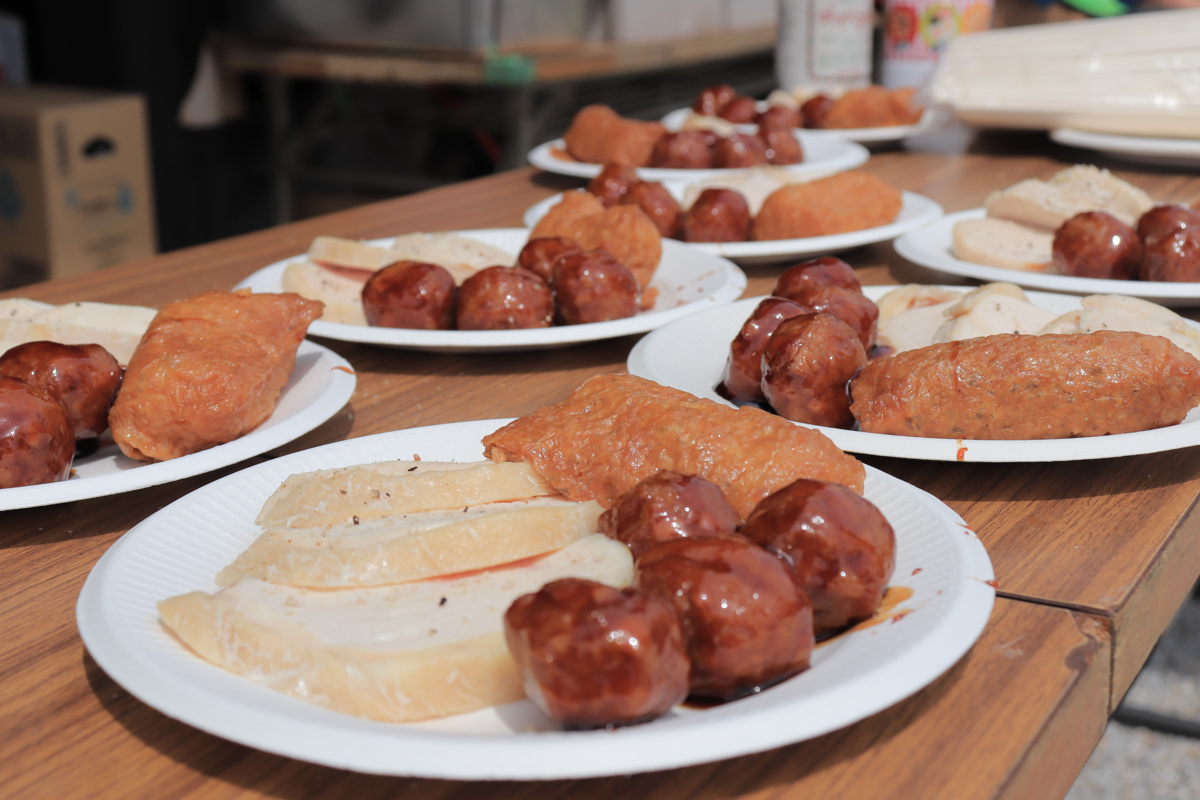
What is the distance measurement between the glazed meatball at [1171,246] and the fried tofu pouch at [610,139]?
1.32 meters

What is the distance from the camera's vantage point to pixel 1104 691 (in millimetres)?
897

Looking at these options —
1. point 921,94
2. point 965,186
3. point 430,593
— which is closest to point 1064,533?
point 430,593

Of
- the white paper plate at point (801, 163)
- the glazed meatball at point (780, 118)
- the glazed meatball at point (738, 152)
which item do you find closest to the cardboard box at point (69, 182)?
the white paper plate at point (801, 163)

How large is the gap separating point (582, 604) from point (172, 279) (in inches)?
61.4

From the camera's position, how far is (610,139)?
2791 mm

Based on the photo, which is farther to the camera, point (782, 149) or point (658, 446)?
point (782, 149)

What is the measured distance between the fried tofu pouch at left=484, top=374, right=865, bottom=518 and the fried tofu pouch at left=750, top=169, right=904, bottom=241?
1.03 m

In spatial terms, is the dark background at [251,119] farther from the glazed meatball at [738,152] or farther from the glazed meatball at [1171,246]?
the glazed meatball at [1171,246]

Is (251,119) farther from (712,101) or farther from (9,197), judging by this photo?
(712,101)

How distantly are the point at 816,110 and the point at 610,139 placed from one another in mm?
863

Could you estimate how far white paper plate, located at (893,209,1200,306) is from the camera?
5.33 ft

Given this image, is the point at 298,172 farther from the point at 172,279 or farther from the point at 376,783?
the point at 376,783

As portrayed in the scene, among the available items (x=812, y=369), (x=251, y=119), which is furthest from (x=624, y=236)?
(x=251, y=119)

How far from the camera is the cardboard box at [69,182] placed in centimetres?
452
